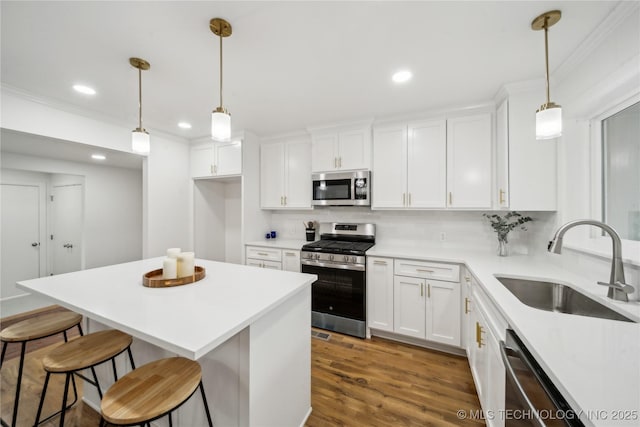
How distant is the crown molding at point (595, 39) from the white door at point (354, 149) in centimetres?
163

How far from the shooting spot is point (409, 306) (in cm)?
243

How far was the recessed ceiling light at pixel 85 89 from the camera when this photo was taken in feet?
6.89

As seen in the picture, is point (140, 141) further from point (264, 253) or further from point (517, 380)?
point (517, 380)

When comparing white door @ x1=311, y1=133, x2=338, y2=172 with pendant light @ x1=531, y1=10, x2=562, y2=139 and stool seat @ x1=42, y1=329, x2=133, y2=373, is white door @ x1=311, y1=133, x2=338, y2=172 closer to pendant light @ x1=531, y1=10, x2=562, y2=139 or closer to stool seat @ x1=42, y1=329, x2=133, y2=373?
pendant light @ x1=531, y1=10, x2=562, y2=139

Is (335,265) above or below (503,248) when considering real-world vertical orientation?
below

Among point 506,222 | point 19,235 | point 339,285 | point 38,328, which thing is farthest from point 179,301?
point 19,235

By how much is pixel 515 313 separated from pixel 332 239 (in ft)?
7.57

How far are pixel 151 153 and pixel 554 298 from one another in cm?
430

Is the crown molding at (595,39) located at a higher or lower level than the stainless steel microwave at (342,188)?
higher

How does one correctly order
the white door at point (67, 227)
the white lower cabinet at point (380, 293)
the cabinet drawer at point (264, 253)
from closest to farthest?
the white lower cabinet at point (380, 293) → the cabinet drawer at point (264, 253) → the white door at point (67, 227)

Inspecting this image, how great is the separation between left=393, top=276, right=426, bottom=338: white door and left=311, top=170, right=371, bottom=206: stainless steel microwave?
98 centimetres

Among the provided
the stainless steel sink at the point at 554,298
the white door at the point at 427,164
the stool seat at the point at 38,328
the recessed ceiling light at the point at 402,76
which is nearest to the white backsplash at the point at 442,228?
the white door at the point at 427,164

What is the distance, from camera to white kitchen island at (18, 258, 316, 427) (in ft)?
3.13

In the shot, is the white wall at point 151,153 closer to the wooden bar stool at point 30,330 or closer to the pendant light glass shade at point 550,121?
the wooden bar stool at point 30,330
